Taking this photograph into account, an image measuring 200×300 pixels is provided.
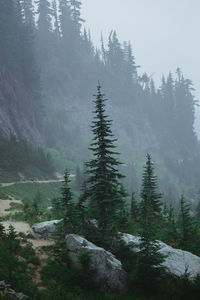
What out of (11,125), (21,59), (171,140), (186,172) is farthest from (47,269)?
(171,140)

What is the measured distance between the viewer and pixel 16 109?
203ft

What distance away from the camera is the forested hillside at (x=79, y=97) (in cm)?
6938

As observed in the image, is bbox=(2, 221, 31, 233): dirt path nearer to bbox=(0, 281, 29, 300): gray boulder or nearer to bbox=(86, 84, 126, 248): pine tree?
bbox=(86, 84, 126, 248): pine tree

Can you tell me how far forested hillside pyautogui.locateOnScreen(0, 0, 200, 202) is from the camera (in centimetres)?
6938

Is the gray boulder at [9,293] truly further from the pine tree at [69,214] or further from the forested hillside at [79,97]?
the forested hillside at [79,97]

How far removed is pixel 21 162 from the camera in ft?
149

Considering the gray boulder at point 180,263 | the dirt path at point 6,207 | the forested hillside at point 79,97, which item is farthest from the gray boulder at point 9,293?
the forested hillside at point 79,97

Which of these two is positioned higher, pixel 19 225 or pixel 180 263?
pixel 19 225

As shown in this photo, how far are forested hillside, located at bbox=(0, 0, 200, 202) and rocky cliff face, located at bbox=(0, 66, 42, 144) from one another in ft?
1.15

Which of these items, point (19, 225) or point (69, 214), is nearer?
point (69, 214)

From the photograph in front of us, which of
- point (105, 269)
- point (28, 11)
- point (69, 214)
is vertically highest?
point (28, 11)

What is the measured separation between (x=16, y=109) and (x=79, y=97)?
142 feet

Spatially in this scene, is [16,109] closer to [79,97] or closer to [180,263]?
[79,97]

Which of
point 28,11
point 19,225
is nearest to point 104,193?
point 19,225
